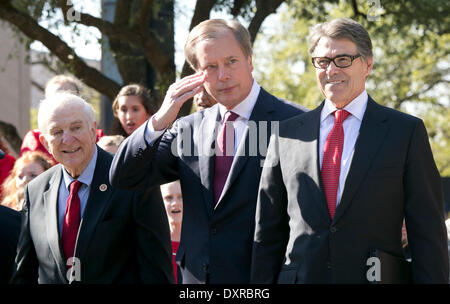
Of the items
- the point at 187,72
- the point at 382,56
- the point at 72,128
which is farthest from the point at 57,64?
the point at 382,56

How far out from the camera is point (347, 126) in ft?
11.6

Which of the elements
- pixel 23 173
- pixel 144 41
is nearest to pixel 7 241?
pixel 23 173

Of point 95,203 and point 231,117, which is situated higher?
point 231,117

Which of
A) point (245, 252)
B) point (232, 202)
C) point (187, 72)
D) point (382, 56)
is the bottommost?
point (245, 252)

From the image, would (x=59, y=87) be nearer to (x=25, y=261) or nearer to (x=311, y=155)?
(x=25, y=261)

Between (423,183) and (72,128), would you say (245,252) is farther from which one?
(72,128)

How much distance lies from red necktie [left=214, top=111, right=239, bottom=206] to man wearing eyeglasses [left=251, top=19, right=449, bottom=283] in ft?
0.78

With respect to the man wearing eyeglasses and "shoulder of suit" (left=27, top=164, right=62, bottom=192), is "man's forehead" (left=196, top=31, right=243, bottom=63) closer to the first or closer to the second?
the man wearing eyeglasses

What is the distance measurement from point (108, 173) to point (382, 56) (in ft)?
54.0

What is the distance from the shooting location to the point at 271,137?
367cm

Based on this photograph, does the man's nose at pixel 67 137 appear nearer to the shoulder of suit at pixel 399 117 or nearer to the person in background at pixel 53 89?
the shoulder of suit at pixel 399 117

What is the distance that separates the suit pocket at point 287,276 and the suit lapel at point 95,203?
976 millimetres

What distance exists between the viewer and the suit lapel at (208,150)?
147 inches

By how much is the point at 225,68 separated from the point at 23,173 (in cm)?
306
